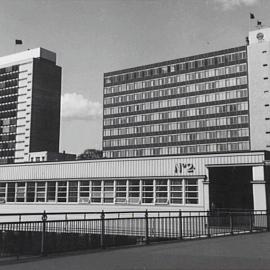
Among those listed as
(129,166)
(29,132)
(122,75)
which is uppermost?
(122,75)

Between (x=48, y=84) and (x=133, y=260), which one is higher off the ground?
(x=48, y=84)

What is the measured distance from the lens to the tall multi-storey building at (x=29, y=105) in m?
141

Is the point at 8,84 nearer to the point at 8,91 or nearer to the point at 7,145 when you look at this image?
the point at 8,91

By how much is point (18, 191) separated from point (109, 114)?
269ft

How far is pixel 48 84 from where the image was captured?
14588cm

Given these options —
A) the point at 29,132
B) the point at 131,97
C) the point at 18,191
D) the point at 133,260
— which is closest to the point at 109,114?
the point at 131,97

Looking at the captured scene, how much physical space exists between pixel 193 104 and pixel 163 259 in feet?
339

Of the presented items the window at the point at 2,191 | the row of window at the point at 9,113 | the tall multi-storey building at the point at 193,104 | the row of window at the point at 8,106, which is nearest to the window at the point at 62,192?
the window at the point at 2,191

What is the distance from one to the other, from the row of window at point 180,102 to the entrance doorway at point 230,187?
66.3m

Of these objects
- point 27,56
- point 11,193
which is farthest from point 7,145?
point 11,193

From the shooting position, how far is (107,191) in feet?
135

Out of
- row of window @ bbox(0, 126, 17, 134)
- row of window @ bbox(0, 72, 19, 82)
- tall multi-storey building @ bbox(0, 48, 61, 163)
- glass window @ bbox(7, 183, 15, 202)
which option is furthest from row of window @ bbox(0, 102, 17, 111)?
glass window @ bbox(7, 183, 15, 202)

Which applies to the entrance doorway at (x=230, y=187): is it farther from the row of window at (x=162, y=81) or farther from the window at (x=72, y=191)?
the row of window at (x=162, y=81)

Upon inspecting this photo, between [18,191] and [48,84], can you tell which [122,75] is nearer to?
[48,84]
